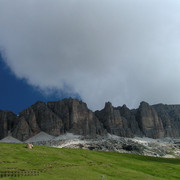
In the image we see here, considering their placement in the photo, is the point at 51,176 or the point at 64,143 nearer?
the point at 51,176

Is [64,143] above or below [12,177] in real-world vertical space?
above

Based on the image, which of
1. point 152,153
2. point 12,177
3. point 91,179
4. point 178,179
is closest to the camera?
point 12,177

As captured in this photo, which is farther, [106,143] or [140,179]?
[106,143]

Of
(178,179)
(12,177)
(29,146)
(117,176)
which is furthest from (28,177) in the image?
(29,146)

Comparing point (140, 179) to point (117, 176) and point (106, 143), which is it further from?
point (106, 143)

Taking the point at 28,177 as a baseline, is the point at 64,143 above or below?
above

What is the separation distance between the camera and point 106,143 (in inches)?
6998

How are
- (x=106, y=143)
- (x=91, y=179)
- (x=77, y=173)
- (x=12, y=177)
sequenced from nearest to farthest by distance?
1. (x=12, y=177)
2. (x=91, y=179)
3. (x=77, y=173)
4. (x=106, y=143)

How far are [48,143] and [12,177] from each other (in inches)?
5839

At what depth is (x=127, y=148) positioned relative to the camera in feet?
558

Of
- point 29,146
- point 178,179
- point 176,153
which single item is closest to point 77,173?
point 178,179

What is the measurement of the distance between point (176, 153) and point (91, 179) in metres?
152

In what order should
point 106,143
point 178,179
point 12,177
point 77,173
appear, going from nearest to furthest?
point 12,177 → point 77,173 → point 178,179 → point 106,143

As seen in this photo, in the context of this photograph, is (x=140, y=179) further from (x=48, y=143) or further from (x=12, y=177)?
(x=48, y=143)
